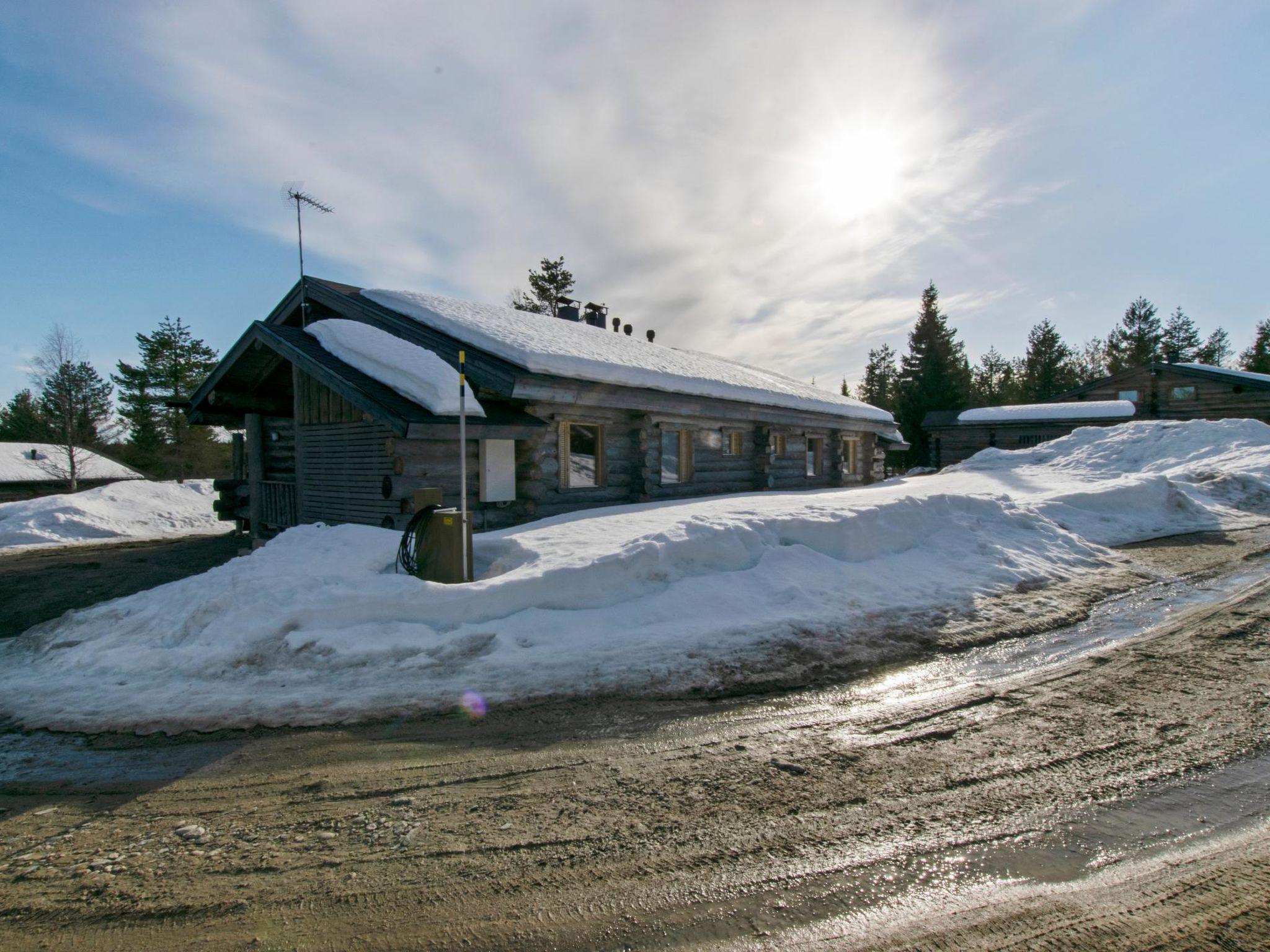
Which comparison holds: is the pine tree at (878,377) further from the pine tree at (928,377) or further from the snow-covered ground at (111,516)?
the snow-covered ground at (111,516)

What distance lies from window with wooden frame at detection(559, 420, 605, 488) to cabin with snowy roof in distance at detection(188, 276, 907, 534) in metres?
0.03

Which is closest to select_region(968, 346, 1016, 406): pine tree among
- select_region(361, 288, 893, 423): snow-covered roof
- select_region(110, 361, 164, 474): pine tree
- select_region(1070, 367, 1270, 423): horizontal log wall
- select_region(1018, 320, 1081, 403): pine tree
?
select_region(1018, 320, 1081, 403): pine tree

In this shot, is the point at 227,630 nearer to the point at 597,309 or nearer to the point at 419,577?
the point at 419,577

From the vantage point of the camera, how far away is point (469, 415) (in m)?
9.47

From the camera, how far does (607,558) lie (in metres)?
6.20

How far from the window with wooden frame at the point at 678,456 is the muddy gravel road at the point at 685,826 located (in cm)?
962

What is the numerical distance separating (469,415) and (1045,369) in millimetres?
48501

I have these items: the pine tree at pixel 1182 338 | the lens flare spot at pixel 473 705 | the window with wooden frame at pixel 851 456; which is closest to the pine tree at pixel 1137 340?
the pine tree at pixel 1182 338

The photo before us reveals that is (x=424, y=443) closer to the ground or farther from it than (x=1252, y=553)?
farther from it

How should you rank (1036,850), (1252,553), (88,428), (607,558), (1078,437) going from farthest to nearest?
(88,428), (1078,437), (1252,553), (607,558), (1036,850)

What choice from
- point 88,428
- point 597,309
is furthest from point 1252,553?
point 88,428

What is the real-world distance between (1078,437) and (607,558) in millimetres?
19681

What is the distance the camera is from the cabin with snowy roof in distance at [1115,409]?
83.7ft

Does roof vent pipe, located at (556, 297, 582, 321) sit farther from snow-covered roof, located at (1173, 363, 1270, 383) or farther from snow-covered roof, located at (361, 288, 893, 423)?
snow-covered roof, located at (1173, 363, 1270, 383)
